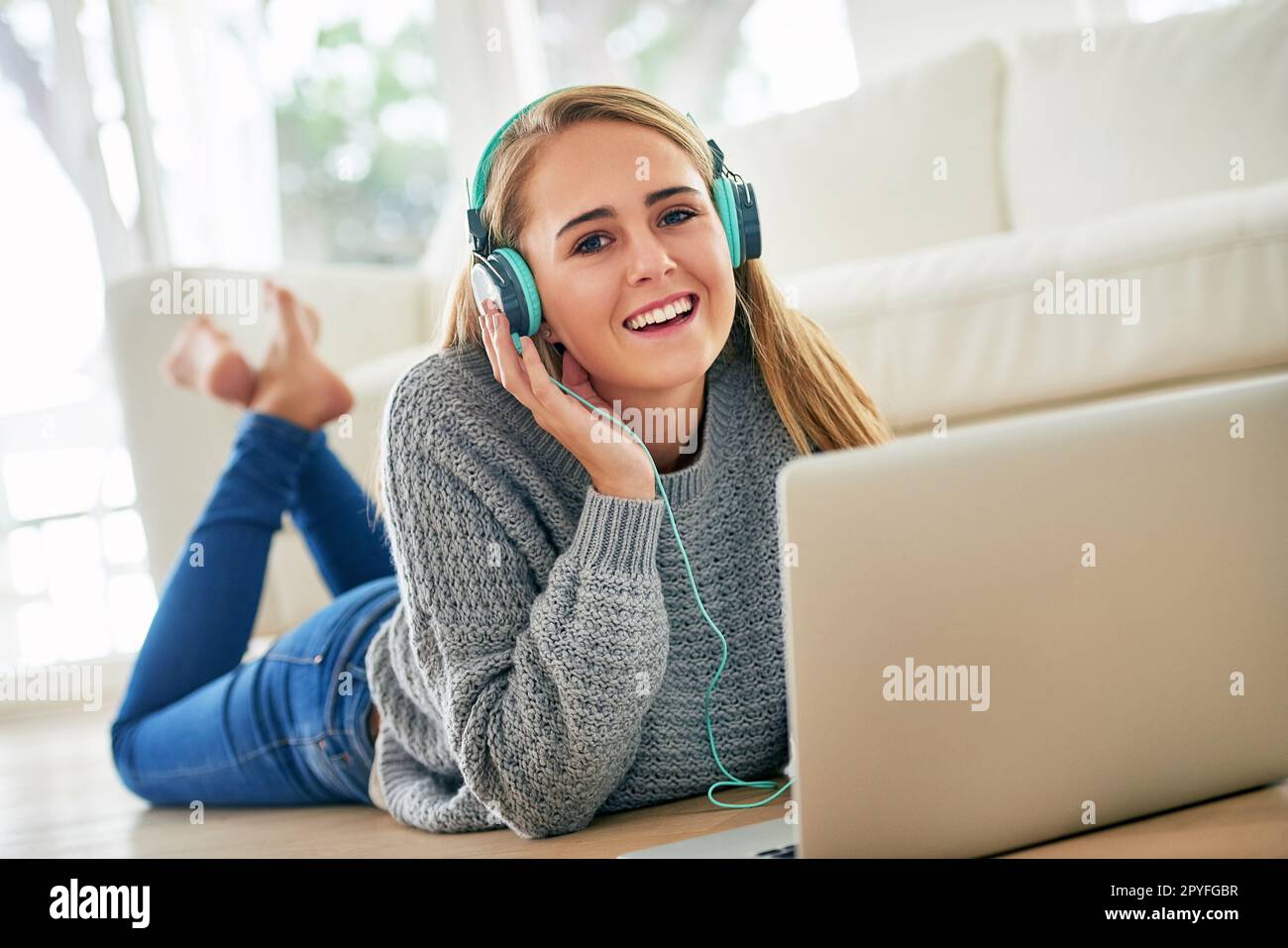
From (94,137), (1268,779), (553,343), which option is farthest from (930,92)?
(94,137)

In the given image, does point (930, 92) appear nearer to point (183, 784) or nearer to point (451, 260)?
point (451, 260)

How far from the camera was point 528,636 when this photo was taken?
1.02m

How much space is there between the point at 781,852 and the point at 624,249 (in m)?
0.53

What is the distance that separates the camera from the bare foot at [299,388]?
1.76 meters

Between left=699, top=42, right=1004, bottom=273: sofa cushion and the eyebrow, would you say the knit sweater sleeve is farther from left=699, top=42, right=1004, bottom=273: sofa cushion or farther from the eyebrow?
left=699, top=42, right=1004, bottom=273: sofa cushion

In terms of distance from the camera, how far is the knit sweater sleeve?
0.99m

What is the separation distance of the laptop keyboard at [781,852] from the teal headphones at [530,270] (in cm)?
19

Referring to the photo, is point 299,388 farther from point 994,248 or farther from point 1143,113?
point 1143,113

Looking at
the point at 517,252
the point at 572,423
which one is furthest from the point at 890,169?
the point at 572,423
